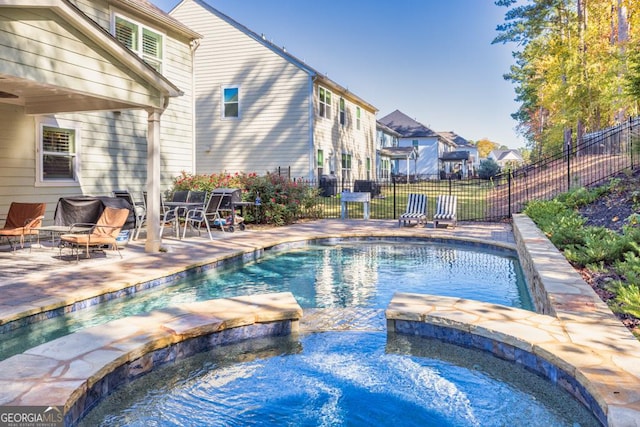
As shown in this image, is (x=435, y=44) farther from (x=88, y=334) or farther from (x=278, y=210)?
(x=88, y=334)

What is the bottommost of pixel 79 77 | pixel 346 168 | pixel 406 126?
pixel 79 77

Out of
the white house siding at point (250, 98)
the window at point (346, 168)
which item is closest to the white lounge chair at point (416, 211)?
the white house siding at point (250, 98)

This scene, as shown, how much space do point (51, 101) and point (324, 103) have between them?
13690 millimetres

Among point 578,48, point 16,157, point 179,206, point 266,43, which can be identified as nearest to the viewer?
point 16,157

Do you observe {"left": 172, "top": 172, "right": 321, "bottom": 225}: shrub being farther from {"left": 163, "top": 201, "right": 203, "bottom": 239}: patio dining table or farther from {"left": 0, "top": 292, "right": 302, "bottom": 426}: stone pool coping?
{"left": 0, "top": 292, "right": 302, "bottom": 426}: stone pool coping

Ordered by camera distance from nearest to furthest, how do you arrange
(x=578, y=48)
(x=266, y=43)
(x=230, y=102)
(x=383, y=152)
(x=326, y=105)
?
(x=266, y=43) < (x=230, y=102) < (x=578, y=48) < (x=326, y=105) < (x=383, y=152)

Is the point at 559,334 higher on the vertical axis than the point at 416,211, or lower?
lower

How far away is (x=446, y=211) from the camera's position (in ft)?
39.5

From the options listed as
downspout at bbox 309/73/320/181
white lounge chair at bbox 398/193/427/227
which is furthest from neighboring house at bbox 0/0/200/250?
white lounge chair at bbox 398/193/427/227

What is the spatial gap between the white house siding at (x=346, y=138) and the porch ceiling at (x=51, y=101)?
11734 millimetres

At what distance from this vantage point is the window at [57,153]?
912cm

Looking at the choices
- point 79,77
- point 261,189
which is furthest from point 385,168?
point 79,77

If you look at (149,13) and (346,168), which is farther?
(346,168)

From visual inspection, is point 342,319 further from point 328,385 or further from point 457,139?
point 457,139
